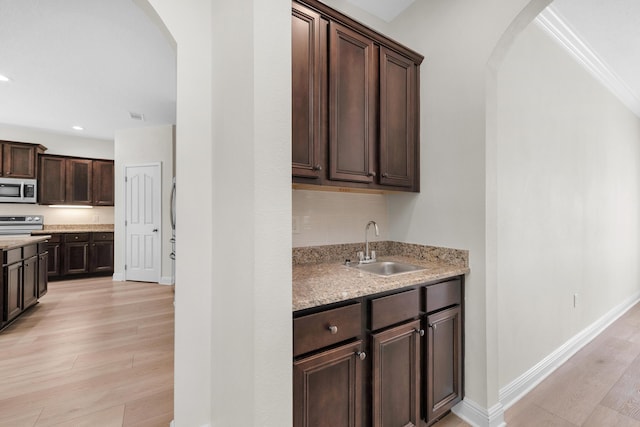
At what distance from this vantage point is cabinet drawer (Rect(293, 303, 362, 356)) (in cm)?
117

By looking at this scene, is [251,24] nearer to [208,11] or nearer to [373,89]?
[208,11]

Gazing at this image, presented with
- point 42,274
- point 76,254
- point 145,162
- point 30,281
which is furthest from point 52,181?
point 30,281

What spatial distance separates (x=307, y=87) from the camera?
158cm

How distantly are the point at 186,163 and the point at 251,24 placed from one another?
2.48 ft

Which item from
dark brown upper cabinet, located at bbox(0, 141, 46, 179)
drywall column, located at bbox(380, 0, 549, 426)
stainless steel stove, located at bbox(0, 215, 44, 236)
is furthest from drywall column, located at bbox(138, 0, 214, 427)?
stainless steel stove, located at bbox(0, 215, 44, 236)

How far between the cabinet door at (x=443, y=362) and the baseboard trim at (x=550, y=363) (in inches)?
16.5

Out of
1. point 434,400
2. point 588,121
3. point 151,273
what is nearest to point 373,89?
point 434,400

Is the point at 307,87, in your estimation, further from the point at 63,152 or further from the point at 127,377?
the point at 63,152

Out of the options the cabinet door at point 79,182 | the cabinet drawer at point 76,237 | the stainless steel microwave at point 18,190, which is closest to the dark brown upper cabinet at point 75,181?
the cabinet door at point 79,182

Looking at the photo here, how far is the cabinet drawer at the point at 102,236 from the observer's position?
18.5 ft

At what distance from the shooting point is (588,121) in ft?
9.83

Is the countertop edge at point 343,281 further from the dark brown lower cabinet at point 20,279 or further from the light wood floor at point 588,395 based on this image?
the dark brown lower cabinet at point 20,279

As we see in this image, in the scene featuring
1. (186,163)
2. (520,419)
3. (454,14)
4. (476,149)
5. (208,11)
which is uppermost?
(454,14)

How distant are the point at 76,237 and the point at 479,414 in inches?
268
